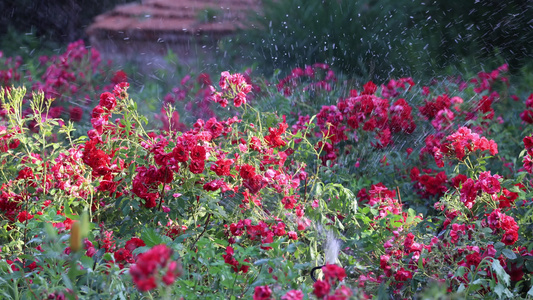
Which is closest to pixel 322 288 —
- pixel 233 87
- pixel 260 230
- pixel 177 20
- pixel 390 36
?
pixel 260 230

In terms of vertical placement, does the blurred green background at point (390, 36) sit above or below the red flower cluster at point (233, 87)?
below

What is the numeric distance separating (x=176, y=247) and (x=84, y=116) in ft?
8.60

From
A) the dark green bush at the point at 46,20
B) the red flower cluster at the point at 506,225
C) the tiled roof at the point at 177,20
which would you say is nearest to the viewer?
the red flower cluster at the point at 506,225

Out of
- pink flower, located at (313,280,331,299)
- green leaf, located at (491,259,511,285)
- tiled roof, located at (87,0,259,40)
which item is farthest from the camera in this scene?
tiled roof, located at (87,0,259,40)

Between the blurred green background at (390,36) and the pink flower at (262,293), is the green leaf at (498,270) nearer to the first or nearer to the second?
the pink flower at (262,293)

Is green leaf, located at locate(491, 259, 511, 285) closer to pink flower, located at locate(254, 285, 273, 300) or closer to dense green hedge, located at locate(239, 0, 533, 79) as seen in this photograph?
pink flower, located at locate(254, 285, 273, 300)

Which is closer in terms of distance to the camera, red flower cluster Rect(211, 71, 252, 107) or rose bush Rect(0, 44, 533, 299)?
rose bush Rect(0, 44, 533, 299)

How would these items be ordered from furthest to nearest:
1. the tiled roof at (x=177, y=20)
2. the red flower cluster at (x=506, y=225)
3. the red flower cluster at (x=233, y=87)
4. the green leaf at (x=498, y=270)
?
the tiled roof at (x=177, y=20) < the red flower cluster at (x=233, y=87) < the red flower cluster at (x=506, y=225) < the green leaf at (x=498, y=270)

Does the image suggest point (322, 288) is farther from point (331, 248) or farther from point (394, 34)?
point (394, 34)

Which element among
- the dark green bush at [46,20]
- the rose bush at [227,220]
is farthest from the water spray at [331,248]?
the dark green bush at [46,20]

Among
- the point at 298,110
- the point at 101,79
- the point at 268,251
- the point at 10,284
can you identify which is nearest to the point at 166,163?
the point at 268,251

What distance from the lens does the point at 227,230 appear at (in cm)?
162

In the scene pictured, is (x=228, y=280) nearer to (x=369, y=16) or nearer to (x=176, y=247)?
(x=176, y=247)

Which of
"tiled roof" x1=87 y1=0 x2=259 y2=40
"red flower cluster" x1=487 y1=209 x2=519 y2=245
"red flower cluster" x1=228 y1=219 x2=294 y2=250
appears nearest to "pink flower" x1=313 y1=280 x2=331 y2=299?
"red flower cluster" x1=228 y1=219 x2=294 y2=250
